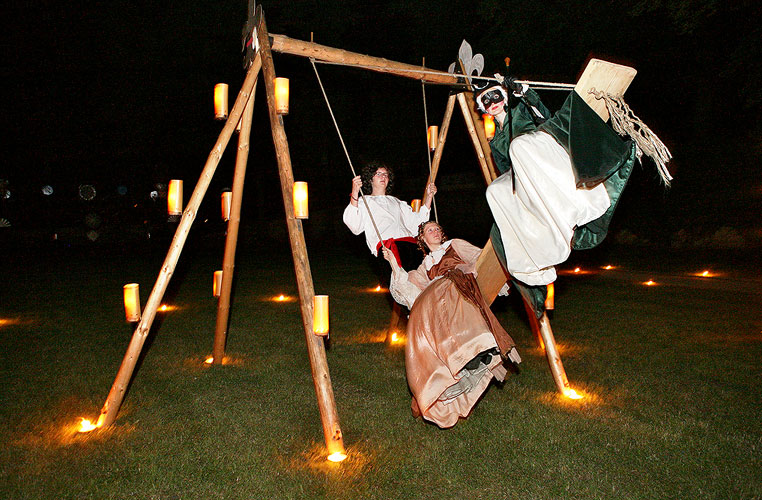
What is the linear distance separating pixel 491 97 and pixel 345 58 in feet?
4.83

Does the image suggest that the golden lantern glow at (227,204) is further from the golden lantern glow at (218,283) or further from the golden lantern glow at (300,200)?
the golden lantern glow at (300,200)

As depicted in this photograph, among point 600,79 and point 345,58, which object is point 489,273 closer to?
point 600,79

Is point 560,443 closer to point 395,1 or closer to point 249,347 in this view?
point 249,347

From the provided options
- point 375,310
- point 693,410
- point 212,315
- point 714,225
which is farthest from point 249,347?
point 714,225

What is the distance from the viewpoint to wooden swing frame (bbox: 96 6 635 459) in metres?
2.87

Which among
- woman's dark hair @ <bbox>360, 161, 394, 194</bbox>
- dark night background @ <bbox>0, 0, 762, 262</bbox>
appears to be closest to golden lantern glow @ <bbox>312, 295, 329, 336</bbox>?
woman's dark hair @ <bbox>360, 161, 394, 194</bbox>

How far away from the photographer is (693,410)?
11.6ft

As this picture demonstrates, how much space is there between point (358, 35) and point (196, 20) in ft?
13.6

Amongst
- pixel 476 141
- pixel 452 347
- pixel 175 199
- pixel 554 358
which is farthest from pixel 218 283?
pixel 554 358

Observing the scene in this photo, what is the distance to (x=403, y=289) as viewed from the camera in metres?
3.68

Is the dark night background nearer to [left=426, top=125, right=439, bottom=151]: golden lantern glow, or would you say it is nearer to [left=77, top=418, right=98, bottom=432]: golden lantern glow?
[left=426, top=125, right=439, bottom=151]: golden lantern glow

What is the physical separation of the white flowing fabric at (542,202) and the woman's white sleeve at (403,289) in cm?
144

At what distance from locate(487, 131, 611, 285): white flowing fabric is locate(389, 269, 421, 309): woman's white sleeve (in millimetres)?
1444

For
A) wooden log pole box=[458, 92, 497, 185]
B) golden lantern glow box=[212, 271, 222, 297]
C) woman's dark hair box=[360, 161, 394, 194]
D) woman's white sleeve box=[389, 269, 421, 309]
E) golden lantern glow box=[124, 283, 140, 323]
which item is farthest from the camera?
woman's dark hair box=[360, 161, 394, 194]
